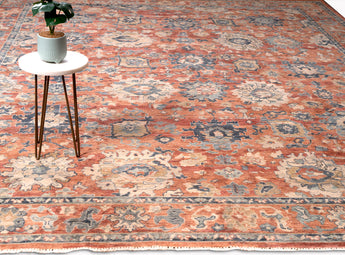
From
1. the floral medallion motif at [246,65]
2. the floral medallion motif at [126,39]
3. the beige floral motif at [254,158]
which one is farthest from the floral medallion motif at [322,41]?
the beige floral motif at [254,158]

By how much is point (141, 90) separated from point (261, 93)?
1110 millimetres

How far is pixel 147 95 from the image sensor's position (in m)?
4.24

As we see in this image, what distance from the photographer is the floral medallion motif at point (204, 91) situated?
14.0ft

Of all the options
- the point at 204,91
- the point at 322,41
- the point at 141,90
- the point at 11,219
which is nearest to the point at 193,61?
the point at 204,91

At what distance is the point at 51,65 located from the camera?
116 inches

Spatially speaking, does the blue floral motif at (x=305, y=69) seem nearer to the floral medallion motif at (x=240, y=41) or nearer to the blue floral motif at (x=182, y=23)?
the floral medallion motif at (x=240, y=41)

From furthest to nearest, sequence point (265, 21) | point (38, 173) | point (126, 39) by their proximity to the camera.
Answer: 1. point (265, 21)
2. point (126, 39)
3. point (38, 173)

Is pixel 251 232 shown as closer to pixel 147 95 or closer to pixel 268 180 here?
pixel 268 180

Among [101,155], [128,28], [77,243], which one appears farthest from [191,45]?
[77,243]

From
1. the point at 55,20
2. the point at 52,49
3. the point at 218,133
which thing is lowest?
the point at 218,133

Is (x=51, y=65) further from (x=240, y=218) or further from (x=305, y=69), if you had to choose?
(x=305, y=69)

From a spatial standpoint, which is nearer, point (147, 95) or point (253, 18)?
point (147, 95)

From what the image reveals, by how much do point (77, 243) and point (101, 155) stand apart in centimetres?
90

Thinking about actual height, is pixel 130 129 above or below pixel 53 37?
below
